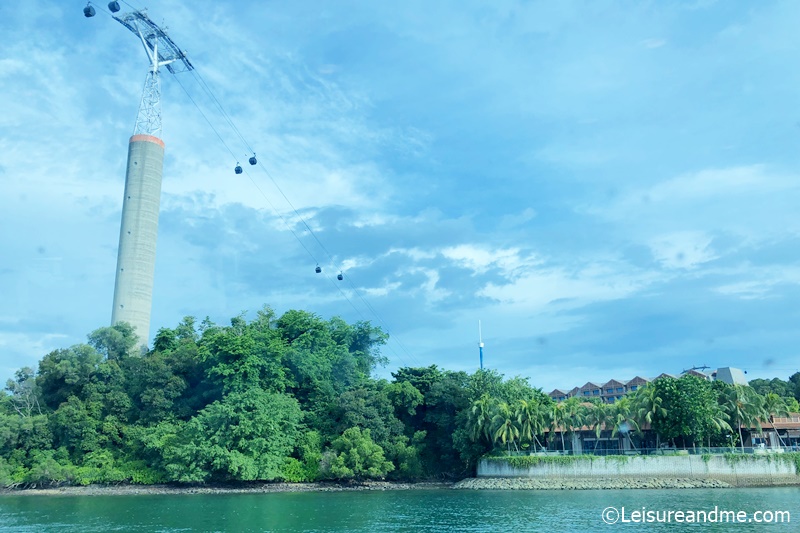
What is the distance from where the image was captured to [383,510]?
35.4 meters

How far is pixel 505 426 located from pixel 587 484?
289 inches

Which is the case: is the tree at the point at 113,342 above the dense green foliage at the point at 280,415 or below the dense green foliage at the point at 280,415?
above

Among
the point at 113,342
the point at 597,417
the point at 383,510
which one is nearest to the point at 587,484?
the point at 597,417

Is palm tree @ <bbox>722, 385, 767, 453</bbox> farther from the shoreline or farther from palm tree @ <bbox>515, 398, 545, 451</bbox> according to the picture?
palm tree @ <bbox>515, 398, 545, 451</bbox>

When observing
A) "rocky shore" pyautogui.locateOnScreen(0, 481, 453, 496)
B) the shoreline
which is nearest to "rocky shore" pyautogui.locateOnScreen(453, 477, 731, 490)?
the shoreline

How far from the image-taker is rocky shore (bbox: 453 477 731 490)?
146 ft

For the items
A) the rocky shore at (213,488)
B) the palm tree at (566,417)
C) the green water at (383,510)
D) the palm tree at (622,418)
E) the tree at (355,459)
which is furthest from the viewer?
the palm tree at (566,417)

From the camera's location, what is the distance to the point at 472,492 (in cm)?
4588

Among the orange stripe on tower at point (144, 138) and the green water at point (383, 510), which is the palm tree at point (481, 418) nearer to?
the green water at point (383, 510)

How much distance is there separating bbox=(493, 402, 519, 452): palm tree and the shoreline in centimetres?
315

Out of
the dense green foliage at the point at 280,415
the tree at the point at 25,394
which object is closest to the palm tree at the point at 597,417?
the dense green foliage at the point at 280,415

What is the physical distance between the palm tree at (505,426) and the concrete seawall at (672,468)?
7.12 ft

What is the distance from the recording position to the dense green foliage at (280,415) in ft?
160

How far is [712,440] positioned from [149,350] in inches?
Answer: 2050
